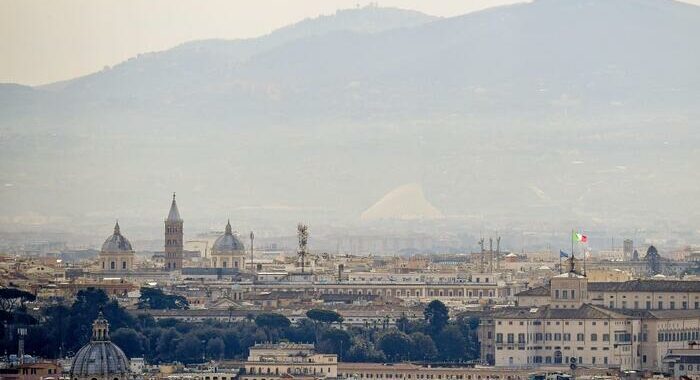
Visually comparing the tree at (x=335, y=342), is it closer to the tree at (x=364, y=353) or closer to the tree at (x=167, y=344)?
the tree at (x=364, y=353)

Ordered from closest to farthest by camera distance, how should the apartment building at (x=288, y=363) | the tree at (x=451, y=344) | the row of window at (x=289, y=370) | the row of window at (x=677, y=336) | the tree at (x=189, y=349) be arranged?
the apartment building at (x=288, y=363) < the row of window at (x=289, y=370) < the tree at (x=189, y=349) < the row of window at (x=677, y=336) < the tree at (x=451, y=344)

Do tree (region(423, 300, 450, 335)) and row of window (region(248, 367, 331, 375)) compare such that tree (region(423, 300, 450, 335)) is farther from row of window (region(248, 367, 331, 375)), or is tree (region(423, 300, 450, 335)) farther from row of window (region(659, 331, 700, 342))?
row of window (region(248, 367, 331, 375))

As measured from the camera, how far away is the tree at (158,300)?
294ft

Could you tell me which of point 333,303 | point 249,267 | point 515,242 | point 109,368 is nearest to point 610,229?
point 515,242

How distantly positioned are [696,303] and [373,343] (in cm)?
821

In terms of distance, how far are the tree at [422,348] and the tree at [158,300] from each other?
14.6 m

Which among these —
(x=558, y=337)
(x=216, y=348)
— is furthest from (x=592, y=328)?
(x=216, y=348)

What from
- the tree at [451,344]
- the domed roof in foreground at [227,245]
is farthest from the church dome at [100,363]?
the domed roof in foreground at [227,245]

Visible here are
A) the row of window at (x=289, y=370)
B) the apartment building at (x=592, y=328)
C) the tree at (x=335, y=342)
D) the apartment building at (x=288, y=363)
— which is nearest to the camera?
the apartment building at (x=288, y=363)

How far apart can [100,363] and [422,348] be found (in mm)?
21686

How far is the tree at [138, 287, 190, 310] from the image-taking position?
89750 millimetres

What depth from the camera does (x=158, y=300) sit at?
90.9 m

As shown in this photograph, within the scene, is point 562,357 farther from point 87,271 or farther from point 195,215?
point 195,215

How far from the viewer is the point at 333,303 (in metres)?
91.6
